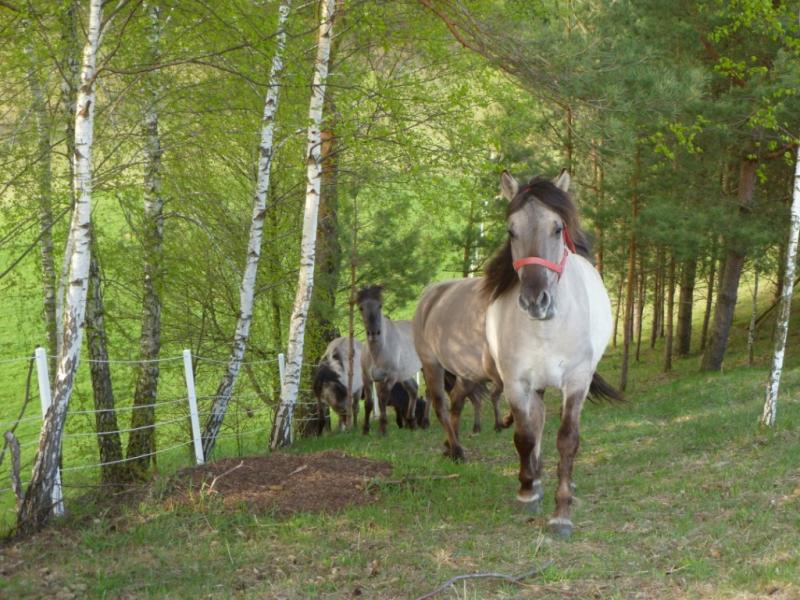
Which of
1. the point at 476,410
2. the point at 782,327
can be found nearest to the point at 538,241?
the point at 782,327

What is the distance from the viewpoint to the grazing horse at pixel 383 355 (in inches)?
451

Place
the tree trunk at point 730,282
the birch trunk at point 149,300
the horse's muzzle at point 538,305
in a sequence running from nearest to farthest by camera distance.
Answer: the horse's muzzle at point 538,305
the birch trunk at point 149,300
the tree trunk at point 730,282

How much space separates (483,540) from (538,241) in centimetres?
202

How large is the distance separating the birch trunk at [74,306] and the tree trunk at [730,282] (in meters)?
12.8

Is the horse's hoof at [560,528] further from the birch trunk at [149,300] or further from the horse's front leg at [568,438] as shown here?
the birch trunk at [149,300]

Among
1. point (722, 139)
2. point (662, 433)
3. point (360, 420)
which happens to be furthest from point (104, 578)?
point (722, 139)

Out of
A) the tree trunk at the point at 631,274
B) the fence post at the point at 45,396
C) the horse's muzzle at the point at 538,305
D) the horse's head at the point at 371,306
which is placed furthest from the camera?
the tree trunk at the point at 631,274

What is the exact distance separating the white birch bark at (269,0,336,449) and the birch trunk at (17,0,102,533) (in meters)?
2.94

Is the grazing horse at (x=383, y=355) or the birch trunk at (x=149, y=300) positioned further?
the grazing horse at (x=383, y=355)

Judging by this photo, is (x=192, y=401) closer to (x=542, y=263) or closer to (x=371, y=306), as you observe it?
(x=371, y=306)

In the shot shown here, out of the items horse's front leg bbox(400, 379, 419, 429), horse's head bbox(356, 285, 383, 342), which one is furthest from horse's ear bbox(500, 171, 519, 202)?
horse's front leg bbox(400, 379, 419, 429)

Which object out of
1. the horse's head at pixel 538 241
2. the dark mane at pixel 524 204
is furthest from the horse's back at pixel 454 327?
the horse's head at pixel 538 241

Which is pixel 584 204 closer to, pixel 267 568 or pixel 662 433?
pixel 662 433

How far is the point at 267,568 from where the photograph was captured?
4984mm
